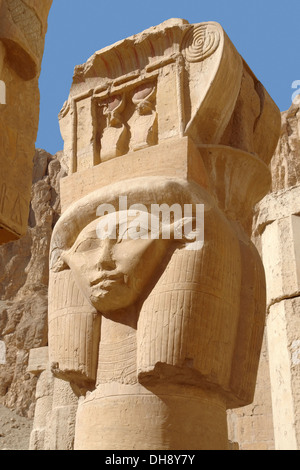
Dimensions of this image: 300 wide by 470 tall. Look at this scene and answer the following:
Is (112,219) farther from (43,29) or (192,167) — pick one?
(43,29)

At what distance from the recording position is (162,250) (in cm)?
367

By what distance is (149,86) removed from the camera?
4.42 meters

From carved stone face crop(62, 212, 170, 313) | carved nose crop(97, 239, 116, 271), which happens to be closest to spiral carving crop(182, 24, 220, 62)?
carved stone face crop(62, 212, 170, 313)

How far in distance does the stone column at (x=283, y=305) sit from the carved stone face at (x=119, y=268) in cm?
166

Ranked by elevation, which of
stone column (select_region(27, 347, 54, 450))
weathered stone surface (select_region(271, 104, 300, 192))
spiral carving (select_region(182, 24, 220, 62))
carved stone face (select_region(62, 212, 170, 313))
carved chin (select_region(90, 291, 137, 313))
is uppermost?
weathered stone surface (select_region(271, 104, 300, 192))

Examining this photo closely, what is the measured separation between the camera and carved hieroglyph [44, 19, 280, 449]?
344 cm

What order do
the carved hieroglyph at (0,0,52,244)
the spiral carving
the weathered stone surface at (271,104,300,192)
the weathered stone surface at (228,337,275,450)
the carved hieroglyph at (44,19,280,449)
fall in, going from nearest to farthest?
the carved hieroglyph at (0,0,52,244)
the carved hieroglyph at (44,19,280,449)
the spiral carving
the weathered stone surface at (228,337,275,450)
the weathered stone surface at (271,104,300,192)

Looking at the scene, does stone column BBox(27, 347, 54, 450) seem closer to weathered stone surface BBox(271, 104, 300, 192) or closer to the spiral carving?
the spiral carving

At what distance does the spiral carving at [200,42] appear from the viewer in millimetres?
4188

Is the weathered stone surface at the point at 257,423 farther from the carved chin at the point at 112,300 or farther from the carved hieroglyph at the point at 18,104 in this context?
the carved hieroglyph at the point at 18,104

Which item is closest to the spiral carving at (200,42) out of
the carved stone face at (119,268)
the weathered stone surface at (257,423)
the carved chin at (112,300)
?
the carved stone face at (119,268)

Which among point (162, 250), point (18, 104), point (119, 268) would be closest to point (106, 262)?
point (119, 268)

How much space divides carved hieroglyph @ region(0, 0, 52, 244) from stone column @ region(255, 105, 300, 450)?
9.63 ft

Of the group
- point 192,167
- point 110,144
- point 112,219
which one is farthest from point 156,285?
point 110,144
